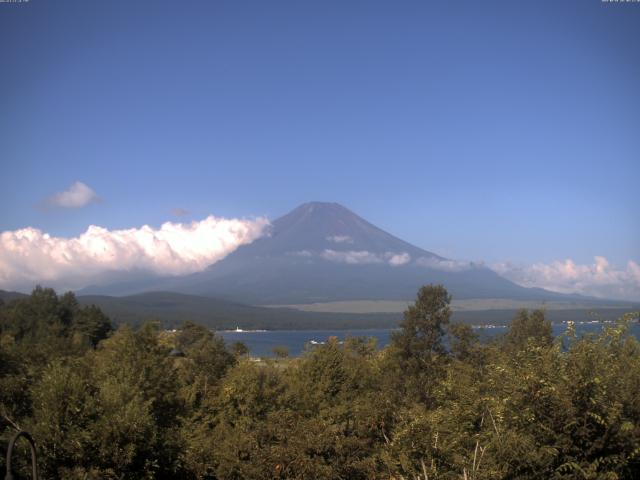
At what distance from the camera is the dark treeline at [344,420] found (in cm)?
1055

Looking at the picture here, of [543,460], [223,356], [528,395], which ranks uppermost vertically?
[528,395]

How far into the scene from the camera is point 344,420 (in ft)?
67.0

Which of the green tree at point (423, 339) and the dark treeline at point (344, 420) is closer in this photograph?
the dark treeline at point (344, 420)

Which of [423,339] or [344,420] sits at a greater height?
[423,339]

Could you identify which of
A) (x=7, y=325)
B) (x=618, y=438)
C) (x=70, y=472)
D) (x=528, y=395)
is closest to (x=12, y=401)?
(x=70, y=472)

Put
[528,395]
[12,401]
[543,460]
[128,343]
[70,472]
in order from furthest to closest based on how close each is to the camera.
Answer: [128,343] < [12,401] < [70,472] < [528,395] < [543,460]

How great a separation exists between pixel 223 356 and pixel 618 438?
117ft

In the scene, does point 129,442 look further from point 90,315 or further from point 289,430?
point 90,315

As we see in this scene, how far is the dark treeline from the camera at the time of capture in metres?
10.5

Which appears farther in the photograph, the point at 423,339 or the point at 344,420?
the point at 423,339

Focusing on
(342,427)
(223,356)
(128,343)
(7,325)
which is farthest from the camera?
(7,325)

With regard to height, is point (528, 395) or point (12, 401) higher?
point (528, 395)

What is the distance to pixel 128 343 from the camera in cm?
3127

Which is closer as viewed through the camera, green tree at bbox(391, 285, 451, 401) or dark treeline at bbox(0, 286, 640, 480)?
dark treeline at bbox(0, 286, 640, 480)
